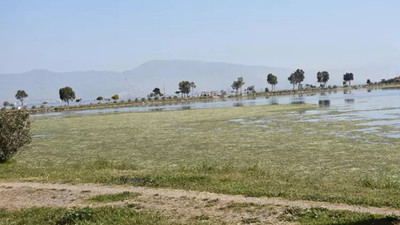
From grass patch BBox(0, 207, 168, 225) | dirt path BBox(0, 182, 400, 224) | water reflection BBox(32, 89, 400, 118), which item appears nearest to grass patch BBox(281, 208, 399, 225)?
dirt path BBox(0, 182, 400, 224)

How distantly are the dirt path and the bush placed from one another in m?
6.81

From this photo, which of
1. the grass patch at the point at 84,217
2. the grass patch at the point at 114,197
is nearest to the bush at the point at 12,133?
the grass patch at the point at 114,197

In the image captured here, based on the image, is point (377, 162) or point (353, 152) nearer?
point (377, 162)

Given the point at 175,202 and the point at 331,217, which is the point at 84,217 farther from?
the point at 331,217

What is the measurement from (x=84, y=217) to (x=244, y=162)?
11.2m

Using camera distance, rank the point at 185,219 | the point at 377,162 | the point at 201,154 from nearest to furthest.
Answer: the point at 185,219, the point at 377,162, the point at 201,154

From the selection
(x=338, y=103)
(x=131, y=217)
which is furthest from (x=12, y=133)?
(x=338, y=103)

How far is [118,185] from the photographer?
599 inches

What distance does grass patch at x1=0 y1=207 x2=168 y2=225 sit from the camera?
10.6 m

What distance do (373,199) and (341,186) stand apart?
7.87 ft

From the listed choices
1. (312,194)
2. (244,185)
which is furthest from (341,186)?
(244,185)

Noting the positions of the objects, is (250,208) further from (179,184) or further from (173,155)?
(173,155)

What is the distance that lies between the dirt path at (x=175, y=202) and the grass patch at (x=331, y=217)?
1.09 feet

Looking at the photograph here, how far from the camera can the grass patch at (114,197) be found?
42.7ft
